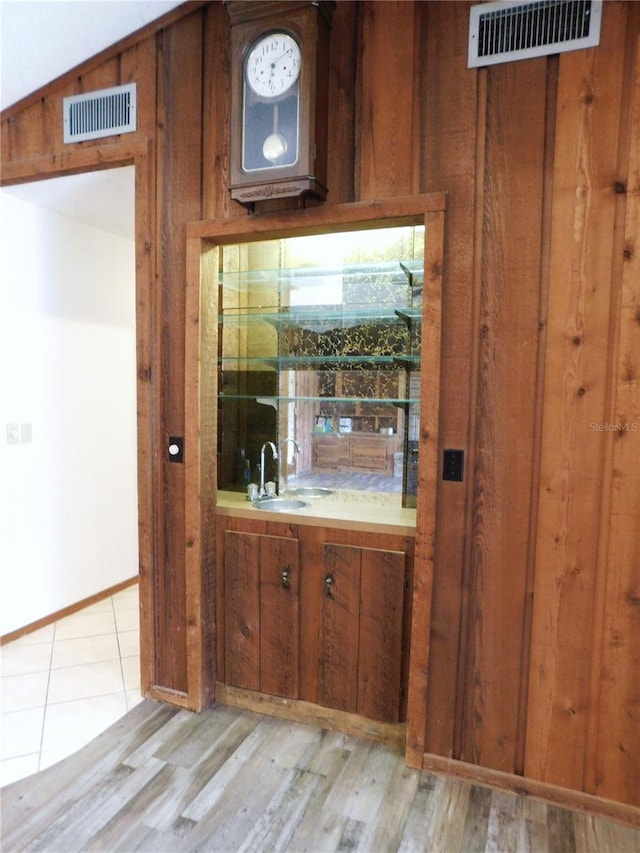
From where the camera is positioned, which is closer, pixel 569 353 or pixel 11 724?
pixel 569 353

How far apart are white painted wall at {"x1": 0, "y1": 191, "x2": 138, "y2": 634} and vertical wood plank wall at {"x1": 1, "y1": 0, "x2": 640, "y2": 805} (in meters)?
1.64

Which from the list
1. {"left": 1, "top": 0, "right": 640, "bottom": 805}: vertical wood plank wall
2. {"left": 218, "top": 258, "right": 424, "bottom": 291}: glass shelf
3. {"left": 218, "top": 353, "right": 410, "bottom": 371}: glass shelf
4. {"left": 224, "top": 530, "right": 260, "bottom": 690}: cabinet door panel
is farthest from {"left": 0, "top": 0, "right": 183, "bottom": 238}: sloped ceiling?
{"left": 224, "top": 530, "right": 260, "bottom": 690}: cabinet door panel

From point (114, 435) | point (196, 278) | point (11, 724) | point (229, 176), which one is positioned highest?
point (229, 176)

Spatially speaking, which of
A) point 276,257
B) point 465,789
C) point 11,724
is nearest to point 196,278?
point 276,257

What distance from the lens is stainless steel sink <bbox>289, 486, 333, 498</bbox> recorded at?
2.59 meters

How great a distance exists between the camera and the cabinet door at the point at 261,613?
7.20 ft

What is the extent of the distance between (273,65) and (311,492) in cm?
176

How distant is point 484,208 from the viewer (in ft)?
5.82

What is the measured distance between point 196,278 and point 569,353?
141cm

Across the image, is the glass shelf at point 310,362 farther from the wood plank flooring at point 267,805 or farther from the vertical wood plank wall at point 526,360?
the wood plank flooring at point 267,805

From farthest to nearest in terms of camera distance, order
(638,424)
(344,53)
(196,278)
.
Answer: (196,278), (344,53), (638,424)

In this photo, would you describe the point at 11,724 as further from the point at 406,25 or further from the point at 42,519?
the point at 406,25

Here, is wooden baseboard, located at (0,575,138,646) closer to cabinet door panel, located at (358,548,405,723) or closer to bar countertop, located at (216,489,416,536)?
bar countertop, located at (216,489,416,536)

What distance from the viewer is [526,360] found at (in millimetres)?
1761
